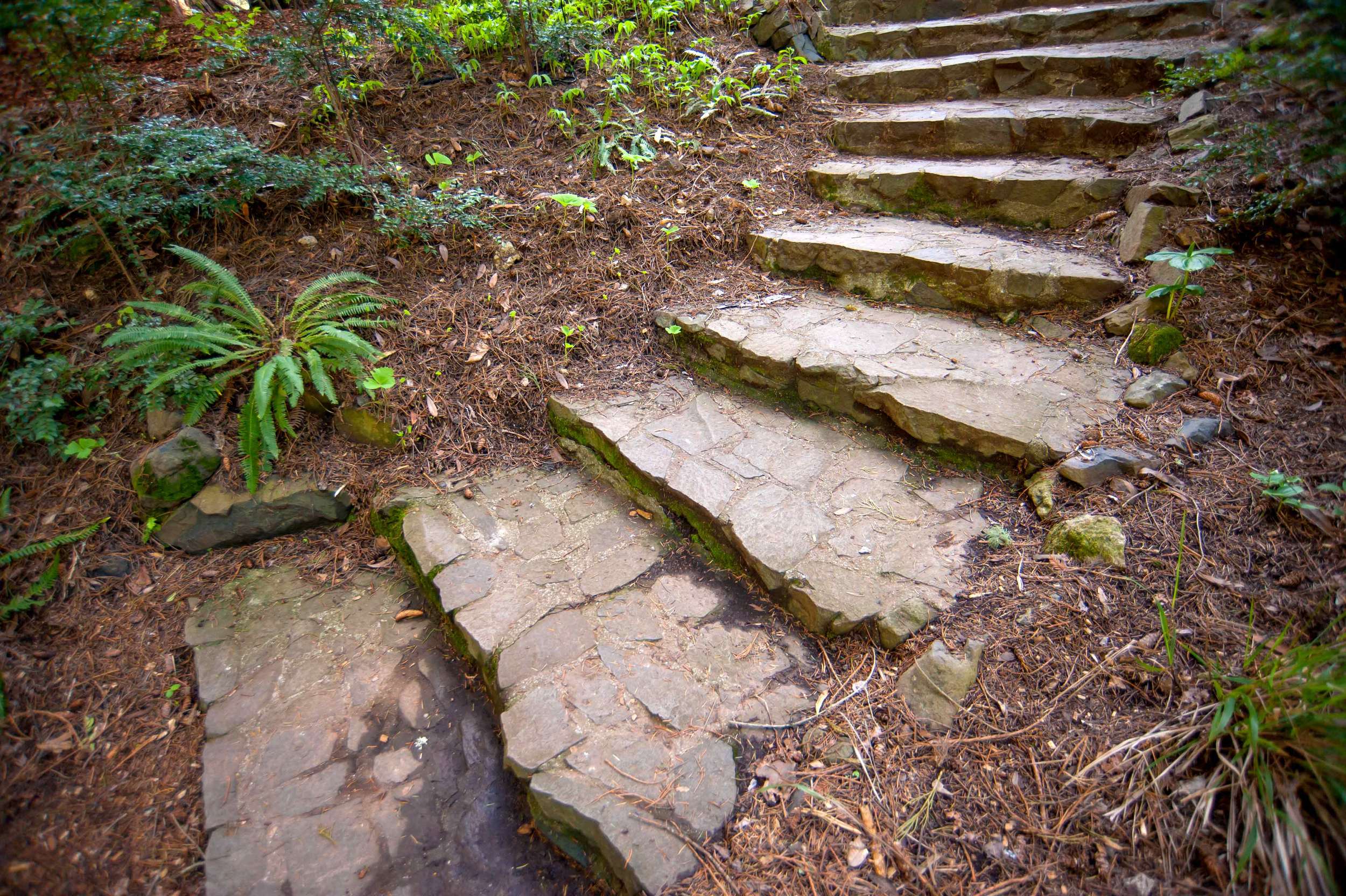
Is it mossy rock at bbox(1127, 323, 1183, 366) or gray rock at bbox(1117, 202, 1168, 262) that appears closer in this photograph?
mossy rock at bbox(1127, 323, 1183, 366)

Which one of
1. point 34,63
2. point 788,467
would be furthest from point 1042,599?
point 34,63

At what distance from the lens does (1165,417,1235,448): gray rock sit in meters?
2.22

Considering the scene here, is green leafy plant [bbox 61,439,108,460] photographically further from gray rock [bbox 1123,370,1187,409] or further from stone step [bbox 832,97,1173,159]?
stone step [bbox 832,97,1173,159]

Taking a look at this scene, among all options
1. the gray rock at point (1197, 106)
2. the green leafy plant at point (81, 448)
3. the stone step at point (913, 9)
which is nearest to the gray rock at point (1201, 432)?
the gray rock at point (1197, 106)

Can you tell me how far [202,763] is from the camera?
222cm

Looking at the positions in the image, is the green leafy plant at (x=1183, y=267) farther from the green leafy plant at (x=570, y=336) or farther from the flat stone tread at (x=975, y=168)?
the green leafy plant at (x=570, y=336)

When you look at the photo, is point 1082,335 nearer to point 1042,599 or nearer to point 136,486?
point 1042,599

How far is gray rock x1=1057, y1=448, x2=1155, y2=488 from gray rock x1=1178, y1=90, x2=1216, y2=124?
2.34 m

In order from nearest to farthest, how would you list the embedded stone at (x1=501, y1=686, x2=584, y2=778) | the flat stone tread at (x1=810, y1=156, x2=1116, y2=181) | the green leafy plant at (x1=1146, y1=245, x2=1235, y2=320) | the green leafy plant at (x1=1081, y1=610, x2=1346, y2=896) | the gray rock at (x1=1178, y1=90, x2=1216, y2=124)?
the green leafy plant at (x1=1081, y1=610, x2=1346, y2=896)
the embedded stone at (x1=501, y1=686, x2=584, y2=778)
the green leafy plant at (x1=1146, y1=245, x2=1235, y2=320)
the gray rock at (x1=1178, y1=90, x2=1216, y2=124)
the flat stone tread at (x1=810, y1=156, x2=1116, y2=181)

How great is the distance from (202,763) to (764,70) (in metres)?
5.95

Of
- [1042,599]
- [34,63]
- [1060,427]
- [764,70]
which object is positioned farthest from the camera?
[764,70]

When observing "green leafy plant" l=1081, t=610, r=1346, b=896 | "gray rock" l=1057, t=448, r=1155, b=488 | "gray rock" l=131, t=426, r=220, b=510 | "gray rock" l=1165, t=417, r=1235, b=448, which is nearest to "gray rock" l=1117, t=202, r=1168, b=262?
"gray rock" l=1165, t=417, r=1235, b=448

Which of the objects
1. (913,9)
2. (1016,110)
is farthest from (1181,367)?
→ (913,9)

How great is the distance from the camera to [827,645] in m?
2.24
